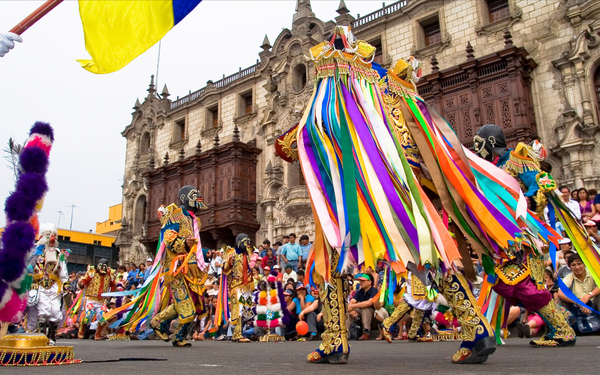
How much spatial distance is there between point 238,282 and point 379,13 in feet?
50.6

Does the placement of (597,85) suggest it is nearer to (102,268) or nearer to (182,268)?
(182,268)

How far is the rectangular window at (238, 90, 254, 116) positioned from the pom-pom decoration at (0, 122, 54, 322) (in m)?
21.4

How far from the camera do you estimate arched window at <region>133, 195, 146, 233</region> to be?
2703 cm

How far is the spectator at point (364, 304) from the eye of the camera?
862 centimetres

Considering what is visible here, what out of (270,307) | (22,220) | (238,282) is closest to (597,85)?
(270,307)

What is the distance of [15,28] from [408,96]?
2.93 metres

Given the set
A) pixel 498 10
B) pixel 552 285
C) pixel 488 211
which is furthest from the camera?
pixel 498 10

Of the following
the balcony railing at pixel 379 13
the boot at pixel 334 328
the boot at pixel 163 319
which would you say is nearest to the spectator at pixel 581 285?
the boot at pixel 334 328

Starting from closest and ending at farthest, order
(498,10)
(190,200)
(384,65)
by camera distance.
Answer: (190,200), (498,10), (384,65)

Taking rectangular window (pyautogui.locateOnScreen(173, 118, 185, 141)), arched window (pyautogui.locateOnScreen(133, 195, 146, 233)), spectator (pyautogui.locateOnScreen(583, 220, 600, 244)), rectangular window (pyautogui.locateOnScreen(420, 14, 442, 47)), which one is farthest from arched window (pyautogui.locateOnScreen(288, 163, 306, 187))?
spectator (pyautogui.locateOnScreen(583, 220, 600, 244))

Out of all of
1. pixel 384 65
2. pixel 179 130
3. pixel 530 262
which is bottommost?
pixel 530 262

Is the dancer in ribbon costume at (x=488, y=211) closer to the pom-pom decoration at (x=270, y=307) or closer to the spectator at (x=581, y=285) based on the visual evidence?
the spectator at (x=581, y=285)

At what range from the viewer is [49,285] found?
805 centimetres

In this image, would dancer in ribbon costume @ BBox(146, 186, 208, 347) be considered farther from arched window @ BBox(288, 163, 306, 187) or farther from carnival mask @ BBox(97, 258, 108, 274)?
arched window @ BBox(288, 163, 306, 187)
